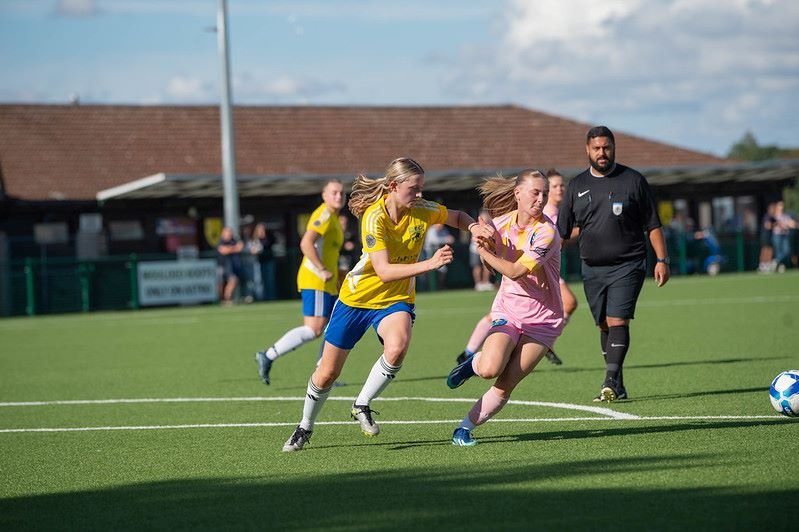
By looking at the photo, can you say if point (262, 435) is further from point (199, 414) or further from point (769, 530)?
point (769, 530)

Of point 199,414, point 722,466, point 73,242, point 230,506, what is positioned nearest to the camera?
point 230,506

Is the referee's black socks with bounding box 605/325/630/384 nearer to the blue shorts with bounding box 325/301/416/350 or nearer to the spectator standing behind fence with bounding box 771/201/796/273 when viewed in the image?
the blue shorts with bounding box 325/301/416/350

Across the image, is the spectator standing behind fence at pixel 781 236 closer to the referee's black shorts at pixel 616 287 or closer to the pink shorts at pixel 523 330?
the referee's black shorts at pixel 616 287

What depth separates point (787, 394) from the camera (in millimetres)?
8766

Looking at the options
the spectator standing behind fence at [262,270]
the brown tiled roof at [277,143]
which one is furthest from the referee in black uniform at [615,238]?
the brown tiled roof at [277,143]

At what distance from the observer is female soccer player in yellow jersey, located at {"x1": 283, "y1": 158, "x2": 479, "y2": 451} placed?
8.19 m

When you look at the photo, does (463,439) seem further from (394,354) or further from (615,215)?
(615,215)

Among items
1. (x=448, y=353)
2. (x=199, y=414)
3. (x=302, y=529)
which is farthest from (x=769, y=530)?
(x=448, y=353)

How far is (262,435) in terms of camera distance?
930 centimetres

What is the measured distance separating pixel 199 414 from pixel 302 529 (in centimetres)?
509

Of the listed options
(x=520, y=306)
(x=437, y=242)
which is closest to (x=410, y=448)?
(x=520, y=306)

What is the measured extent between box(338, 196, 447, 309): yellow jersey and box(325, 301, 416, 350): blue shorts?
4cm

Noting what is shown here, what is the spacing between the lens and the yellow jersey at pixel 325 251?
12.7 m

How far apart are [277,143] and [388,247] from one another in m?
36.7
